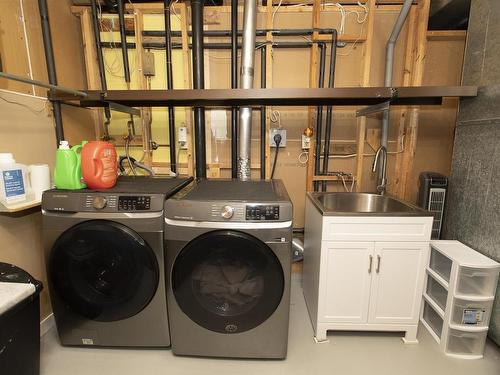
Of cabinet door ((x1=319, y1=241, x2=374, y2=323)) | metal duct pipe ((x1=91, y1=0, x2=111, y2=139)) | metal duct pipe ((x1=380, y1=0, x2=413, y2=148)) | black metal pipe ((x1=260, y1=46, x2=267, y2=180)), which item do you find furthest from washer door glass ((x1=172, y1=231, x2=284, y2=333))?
metal duct pipe ((x1=380, y1=0, x2=413, y2=148))

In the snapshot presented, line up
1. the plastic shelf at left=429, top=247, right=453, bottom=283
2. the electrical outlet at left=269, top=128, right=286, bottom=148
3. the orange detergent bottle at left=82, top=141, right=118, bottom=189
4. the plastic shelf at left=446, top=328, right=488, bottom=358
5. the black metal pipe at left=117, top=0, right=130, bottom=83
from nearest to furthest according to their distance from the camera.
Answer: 1. the orange detergent bottle at left=82, top=141, right=118, bottom=189
2. the plastic shelf at left=446, top=328, right=488, bottom=358
3. the plastic shelf at left=429, top=247, right=453, bottom=283
4. the black metal pipe at left=117, top=0, right=130, bottom=83
5. the electrical outlet at left=269, top=128, right=286, bottom=148

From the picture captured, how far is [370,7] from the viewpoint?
2.09 meters

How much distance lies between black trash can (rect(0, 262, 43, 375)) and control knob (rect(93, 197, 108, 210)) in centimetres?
42

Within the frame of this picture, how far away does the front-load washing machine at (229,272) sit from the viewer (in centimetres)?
138

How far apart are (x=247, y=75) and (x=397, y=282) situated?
5.85 feet

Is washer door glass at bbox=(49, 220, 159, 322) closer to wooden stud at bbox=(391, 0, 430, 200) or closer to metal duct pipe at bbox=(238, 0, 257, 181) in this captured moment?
metal duct pipe at bbox=(238, 0, 257, 181)

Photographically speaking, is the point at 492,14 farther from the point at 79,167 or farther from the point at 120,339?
the point at 120,339

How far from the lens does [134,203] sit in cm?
144

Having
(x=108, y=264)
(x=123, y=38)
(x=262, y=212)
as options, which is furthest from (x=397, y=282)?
(x=123, y=38)

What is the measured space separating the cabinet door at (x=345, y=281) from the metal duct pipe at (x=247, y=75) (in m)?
0.90

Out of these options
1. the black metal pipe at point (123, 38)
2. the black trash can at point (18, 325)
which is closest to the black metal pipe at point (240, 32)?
the black metal pipe at point (123, 38)

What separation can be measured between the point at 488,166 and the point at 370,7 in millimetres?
1464

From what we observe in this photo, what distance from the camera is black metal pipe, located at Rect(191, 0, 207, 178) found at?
204 cm

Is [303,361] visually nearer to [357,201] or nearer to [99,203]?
[357,201]
